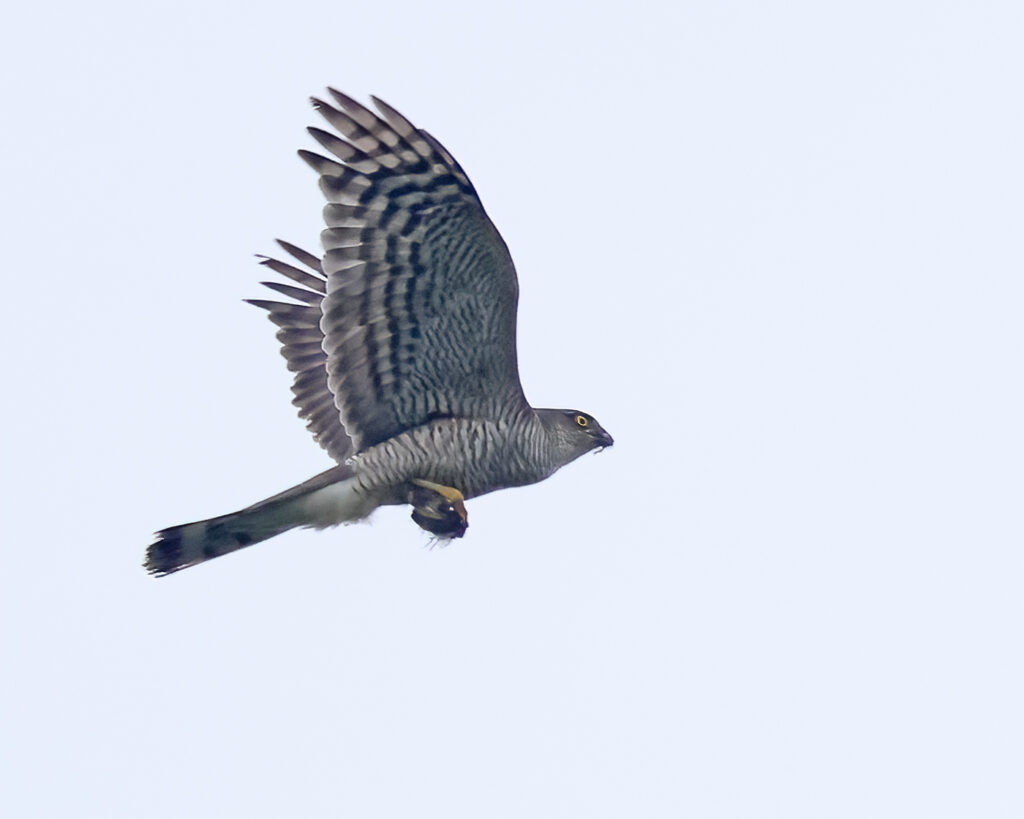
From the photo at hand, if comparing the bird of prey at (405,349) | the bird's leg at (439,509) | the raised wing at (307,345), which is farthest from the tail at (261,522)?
the raised wing at (307,345)

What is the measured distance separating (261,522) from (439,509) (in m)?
1.15

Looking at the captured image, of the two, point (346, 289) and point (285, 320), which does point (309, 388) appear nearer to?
point (285, 320)

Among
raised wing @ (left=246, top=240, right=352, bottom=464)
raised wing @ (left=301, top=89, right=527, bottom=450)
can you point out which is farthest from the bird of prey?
raised wing @ (left=246, top=240, right=352, bottom=464)

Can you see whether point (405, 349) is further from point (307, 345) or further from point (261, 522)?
point (307, 345)

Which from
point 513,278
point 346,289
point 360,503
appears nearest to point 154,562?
point 360,503

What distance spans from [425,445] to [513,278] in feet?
4.47

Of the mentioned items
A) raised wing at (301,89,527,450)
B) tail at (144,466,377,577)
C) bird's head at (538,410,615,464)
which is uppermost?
raised wing at (301,89,527,450)

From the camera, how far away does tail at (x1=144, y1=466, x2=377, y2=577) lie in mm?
9961

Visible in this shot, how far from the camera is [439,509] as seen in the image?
998cm

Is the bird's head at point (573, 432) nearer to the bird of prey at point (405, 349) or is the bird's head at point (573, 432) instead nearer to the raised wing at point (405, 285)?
the bird of prey at point (405, 349)

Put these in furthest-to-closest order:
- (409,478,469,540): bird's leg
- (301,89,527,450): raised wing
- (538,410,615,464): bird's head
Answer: (538,410,615,464): bird's head
(409,478,469,540): bird's leg
(301,89,527,450): raised wing

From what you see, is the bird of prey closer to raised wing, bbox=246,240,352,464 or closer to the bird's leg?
the bird's leg

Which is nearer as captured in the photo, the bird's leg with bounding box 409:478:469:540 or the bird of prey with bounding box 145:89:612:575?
the bird of prey with bounding box 145:89:612:575

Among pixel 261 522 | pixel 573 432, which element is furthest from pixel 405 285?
pixel 573 432
